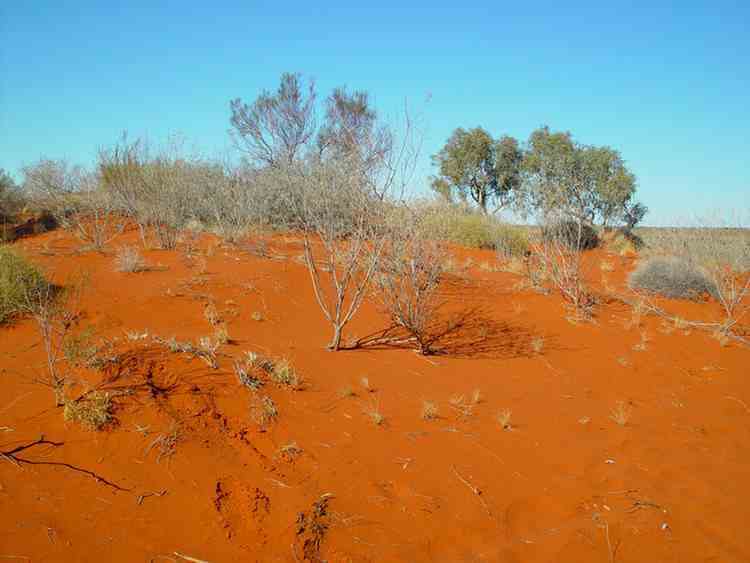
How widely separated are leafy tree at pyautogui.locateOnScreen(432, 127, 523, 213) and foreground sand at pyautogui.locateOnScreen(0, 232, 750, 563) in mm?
18787

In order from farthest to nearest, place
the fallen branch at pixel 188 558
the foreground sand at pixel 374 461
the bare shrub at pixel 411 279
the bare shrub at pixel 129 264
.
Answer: the bare shrub at pixel 129 264, the bare shrub at pixel 411 279, the foreground sand at pixel 374 461, the fallen branch at pixel 188 558

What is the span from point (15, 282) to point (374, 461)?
4782 millimetres

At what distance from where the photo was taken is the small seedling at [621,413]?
4.64 m

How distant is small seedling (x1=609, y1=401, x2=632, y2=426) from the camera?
4637mm

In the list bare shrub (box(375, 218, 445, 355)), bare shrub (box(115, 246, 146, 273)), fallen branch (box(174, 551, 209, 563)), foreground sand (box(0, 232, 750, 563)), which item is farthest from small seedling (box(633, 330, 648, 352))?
bare shrub (box(115, 246, 146, 273))

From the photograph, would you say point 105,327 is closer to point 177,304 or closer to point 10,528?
point 177,304

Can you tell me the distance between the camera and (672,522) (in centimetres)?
320

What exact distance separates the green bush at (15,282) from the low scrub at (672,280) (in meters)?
10.9

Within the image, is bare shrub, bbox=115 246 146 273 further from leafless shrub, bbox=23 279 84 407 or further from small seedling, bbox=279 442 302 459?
small seedling, bbox=279 442 302 459

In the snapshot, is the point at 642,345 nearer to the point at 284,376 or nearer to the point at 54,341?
the point at 284,376

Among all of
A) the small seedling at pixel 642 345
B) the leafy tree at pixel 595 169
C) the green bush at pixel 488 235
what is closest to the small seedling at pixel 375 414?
the small seedling at pixel 642 345

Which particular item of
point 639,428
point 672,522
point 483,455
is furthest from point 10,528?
point 639,428

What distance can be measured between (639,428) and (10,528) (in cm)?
491

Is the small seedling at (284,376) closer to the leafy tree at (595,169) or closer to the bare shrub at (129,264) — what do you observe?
the bare shrub at (129,264)
